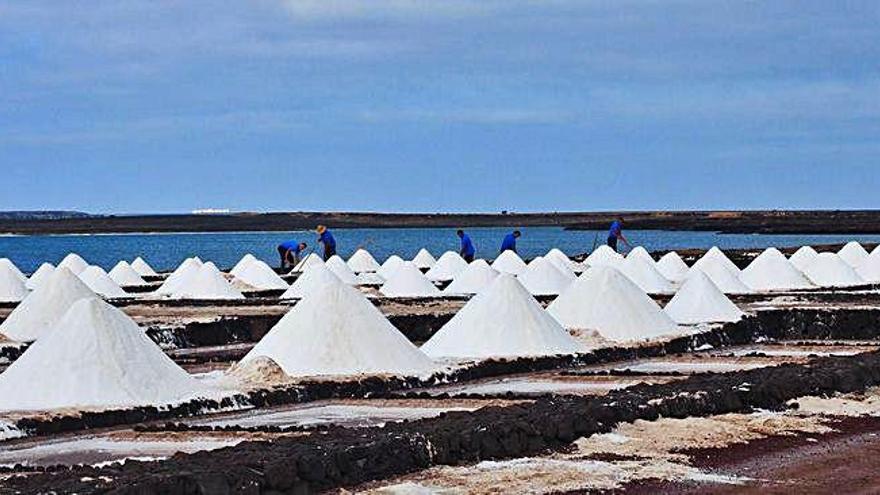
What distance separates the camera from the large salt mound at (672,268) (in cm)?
3278

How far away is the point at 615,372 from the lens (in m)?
15.5

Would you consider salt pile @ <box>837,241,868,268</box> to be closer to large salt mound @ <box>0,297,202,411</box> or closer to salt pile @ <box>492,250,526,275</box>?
salt pile @ <box>492,250,526,275</box>

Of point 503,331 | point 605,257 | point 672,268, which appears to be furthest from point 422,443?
point 672,268

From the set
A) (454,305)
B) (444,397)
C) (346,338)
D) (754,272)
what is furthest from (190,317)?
(754,272)

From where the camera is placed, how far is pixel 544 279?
27750mm

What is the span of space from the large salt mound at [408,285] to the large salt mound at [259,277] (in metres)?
2.83

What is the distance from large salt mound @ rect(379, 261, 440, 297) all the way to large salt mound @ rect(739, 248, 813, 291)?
18.6 feet

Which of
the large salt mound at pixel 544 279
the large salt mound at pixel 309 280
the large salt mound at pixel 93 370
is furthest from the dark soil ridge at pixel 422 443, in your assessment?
the large salt mound at pixel 544 279

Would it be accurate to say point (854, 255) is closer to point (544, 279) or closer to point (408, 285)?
point (544, 279)

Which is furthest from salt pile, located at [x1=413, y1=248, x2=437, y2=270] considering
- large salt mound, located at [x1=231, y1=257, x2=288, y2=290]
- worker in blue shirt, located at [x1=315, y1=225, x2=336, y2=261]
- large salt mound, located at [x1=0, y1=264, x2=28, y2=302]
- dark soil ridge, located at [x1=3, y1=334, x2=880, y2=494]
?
dark soil ridge, located at [x1=3, y1=334, x2=880, y2=494]

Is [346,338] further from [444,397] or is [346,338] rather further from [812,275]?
[812,275]

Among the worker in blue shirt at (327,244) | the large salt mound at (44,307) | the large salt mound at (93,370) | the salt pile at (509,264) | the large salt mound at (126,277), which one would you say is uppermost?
the worker in blue shirt at (327,244)

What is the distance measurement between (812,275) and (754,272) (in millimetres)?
1670

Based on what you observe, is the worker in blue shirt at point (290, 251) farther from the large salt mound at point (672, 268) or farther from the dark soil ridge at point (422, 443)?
the dark soil ridge at point (422, 443)
